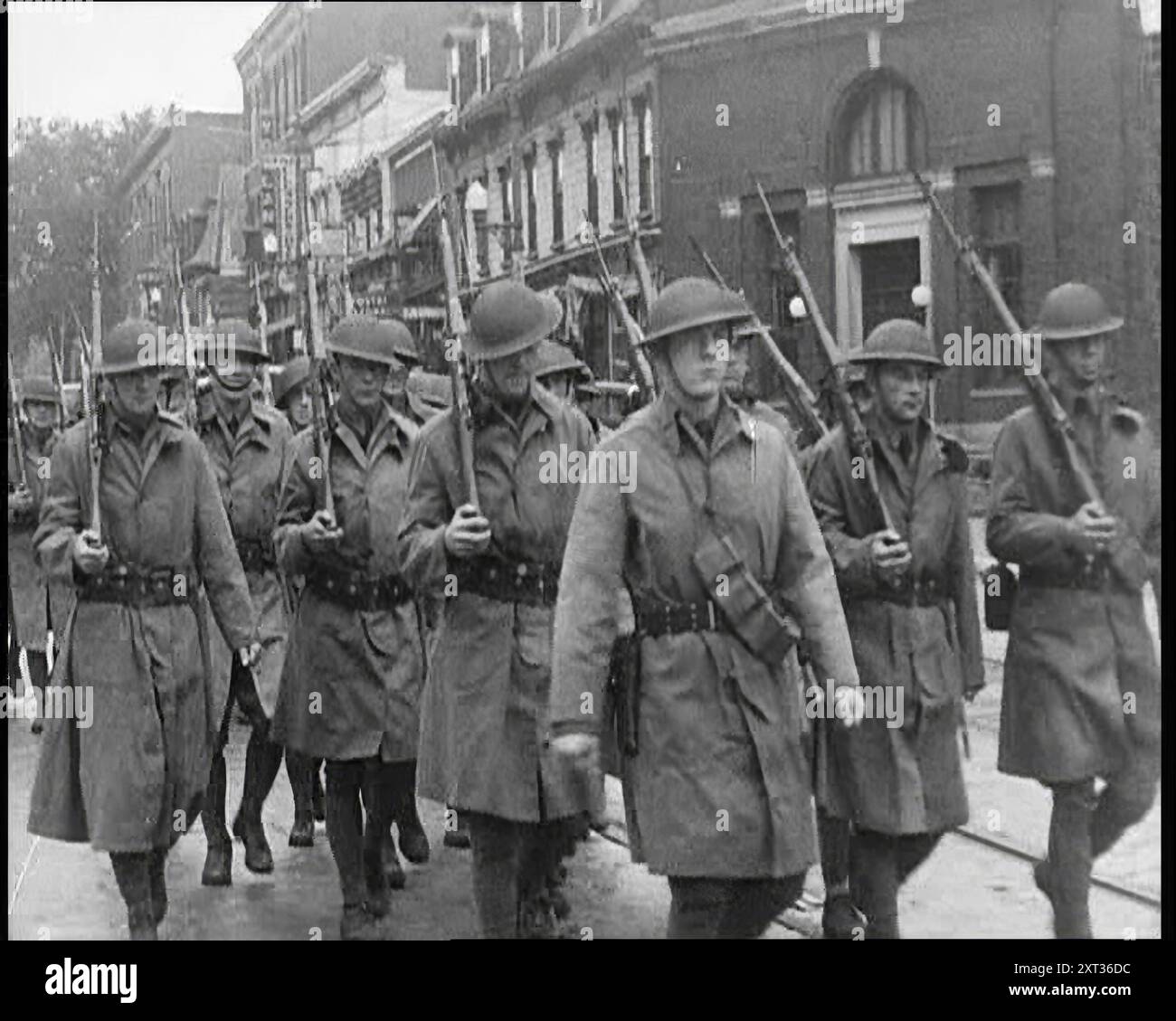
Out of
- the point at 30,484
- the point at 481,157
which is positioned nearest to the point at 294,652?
the point at 30,484

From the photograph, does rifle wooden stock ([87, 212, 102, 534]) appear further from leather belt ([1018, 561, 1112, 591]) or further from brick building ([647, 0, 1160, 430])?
leather belt ([1018, 561, 1112, 591])

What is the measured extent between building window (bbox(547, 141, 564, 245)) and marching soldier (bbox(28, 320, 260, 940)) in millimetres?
7034

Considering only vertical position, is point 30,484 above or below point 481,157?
below

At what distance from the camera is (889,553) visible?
18.5 feet

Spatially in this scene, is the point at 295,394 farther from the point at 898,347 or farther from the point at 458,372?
the point at 898,347

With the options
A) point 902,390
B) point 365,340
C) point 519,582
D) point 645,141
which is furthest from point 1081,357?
point 645,141

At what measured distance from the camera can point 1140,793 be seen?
574 cm

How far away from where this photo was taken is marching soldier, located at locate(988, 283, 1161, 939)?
5.71 m

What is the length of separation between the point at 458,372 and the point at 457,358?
8 cm

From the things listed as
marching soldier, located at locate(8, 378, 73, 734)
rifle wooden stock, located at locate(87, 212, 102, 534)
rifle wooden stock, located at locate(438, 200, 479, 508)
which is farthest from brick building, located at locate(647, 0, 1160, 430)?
marching soldier, located at locate(8, 378, 73, 734)

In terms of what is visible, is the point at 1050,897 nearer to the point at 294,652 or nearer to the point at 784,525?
the point at 784,525

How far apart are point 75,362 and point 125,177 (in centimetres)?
89

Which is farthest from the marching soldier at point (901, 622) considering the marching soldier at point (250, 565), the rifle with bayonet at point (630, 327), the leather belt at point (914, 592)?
the marching soldier at point (250, 565)

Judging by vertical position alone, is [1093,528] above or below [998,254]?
below
